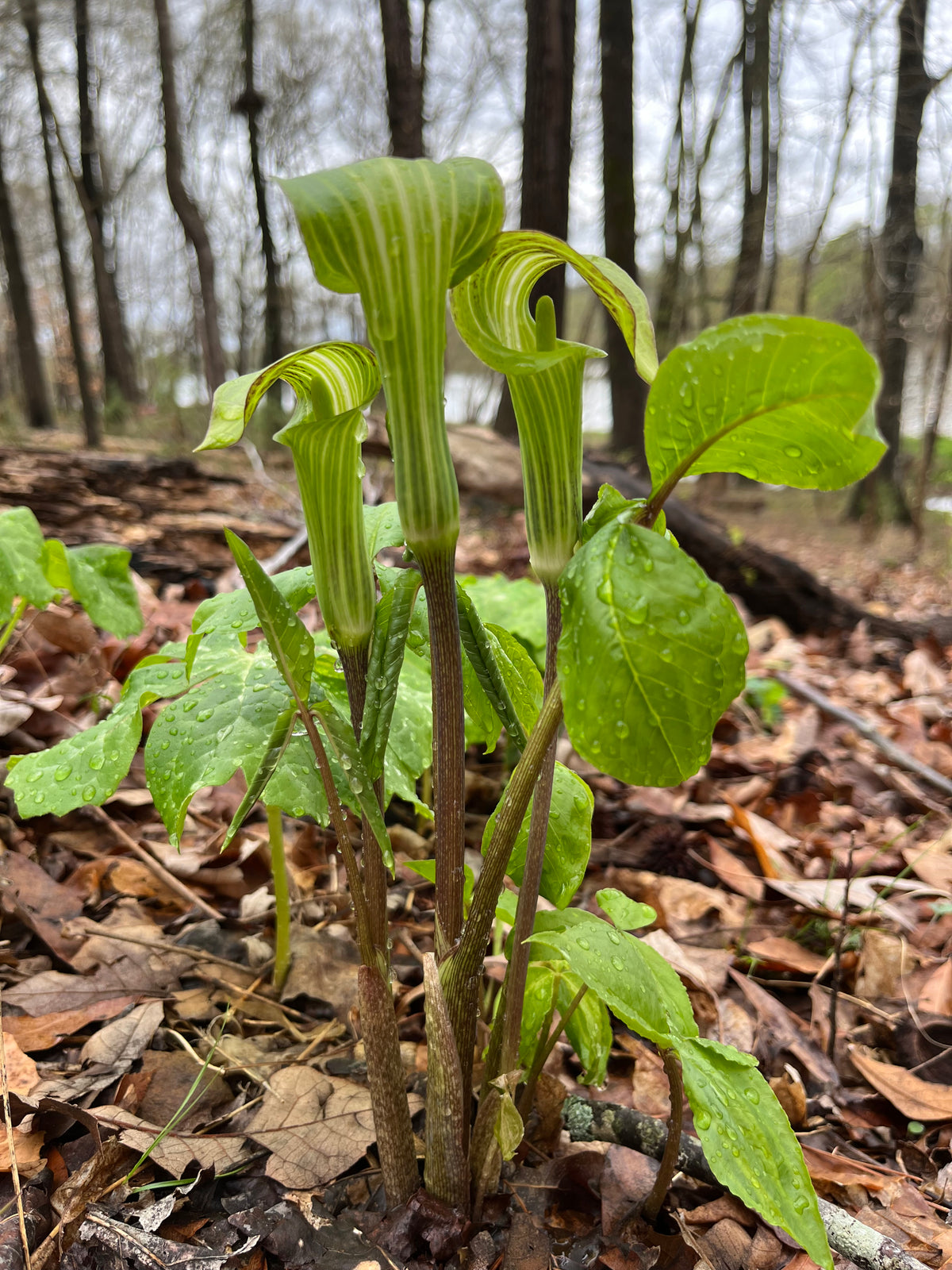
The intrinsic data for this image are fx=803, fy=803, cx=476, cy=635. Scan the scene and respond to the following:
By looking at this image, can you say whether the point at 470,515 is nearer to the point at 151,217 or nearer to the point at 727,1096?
the point at 727,1096

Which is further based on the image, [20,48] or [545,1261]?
[20,48]

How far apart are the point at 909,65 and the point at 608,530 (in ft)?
48.5

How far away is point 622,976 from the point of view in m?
0.82

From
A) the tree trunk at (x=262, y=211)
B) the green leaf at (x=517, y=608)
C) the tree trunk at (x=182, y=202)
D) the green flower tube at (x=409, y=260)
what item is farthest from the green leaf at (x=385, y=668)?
the tree trunk at (x=262, y=211)

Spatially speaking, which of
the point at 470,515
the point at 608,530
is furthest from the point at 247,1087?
the point at 470,515

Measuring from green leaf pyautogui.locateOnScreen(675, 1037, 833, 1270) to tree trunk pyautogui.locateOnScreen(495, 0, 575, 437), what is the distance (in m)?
6.04

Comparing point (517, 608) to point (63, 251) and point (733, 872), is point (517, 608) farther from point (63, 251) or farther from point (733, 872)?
point (63, 251)

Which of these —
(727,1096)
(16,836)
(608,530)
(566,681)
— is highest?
(608,530)

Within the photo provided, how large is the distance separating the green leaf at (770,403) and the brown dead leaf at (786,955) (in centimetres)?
140

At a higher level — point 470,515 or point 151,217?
point 151,217

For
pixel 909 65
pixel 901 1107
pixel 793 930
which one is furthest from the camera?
pixel 909 65

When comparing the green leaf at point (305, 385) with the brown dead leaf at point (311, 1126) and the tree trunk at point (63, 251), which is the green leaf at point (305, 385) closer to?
the brown dead leaf at point (311, 1126)

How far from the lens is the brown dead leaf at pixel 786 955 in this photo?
179 cm

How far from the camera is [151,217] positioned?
2644 centimetres
